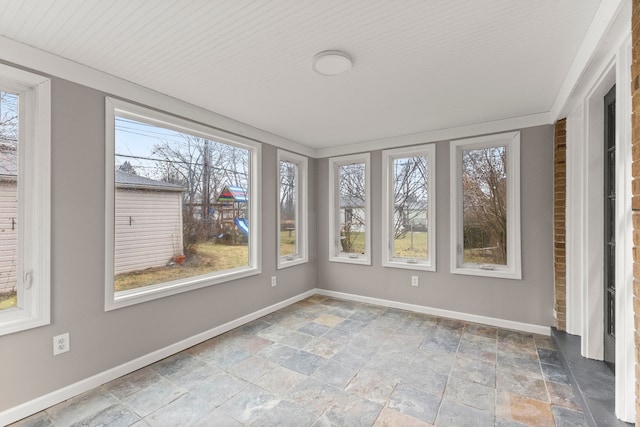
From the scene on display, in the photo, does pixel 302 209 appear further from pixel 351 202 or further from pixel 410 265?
pixel 410 265

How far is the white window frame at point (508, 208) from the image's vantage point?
331 centimetres

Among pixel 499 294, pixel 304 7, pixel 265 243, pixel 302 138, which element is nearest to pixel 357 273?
pixel 265 243

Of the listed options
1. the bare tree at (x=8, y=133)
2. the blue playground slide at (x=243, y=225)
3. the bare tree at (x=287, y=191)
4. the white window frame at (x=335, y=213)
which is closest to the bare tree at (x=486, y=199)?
the white window frame at (x=335, y=213)

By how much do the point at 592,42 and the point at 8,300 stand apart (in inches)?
160

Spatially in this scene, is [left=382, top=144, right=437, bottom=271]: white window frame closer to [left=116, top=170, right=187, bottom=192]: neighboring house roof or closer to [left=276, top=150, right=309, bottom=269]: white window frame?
[left=276, top=150, right=309, bottom=269]: white window frame

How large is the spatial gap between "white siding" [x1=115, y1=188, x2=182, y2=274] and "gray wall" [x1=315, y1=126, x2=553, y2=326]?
8.36 feet

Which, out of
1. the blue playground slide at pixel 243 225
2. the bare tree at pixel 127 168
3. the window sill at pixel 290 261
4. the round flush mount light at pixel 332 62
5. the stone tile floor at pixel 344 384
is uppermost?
the round flush mount light at pixel 332 62

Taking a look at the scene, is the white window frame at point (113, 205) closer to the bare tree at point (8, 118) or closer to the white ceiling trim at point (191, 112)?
the white ceiling trim at point (191, 112)

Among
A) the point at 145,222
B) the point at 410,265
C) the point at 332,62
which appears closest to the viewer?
the point at 332,62

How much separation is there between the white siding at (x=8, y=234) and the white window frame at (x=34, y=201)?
0.02 m

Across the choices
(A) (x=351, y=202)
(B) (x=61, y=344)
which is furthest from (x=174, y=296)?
(A) (x=351, y=202)

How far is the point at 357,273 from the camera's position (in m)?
4.42

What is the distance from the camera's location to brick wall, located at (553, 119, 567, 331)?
2.96 metres

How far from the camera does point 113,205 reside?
238 cm
